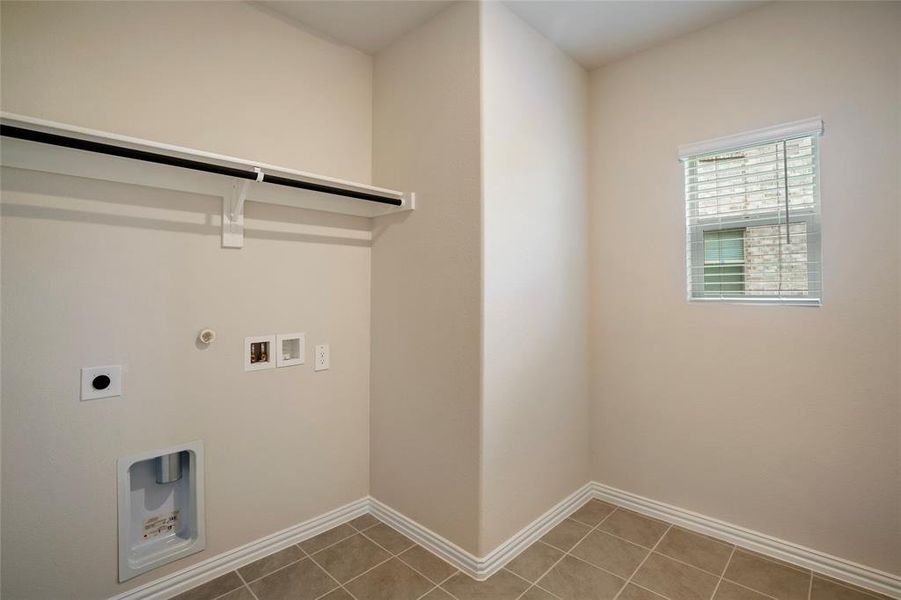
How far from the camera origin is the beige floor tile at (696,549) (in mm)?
1891

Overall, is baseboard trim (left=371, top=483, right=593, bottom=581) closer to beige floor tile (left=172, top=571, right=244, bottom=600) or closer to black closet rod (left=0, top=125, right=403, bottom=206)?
beige floor tile (left=172, top=571, right=244, bottom=600)

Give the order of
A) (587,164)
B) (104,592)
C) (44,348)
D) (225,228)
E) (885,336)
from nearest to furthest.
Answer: (44,348)
(104,592)
(885,336)
(225,228)
(587,164)

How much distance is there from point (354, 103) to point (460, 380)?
1.59 meters

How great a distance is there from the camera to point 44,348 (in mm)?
1453

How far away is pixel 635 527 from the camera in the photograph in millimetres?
2207

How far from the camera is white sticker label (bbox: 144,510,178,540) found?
67.3 inches

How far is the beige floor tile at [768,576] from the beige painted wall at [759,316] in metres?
0.14

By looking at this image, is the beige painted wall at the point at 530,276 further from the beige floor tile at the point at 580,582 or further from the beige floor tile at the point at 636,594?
the beige floor tile at the point at 636,594

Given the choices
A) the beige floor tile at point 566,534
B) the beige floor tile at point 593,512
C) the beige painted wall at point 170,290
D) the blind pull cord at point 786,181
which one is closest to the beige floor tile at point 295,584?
the beige painted wall at point 170,290

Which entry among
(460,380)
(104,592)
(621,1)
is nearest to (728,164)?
(621,1)

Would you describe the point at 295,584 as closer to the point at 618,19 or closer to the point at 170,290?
the point at 170,290

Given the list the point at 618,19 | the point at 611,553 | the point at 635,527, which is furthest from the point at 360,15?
the point at 635,527

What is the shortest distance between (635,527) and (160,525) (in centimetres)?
221

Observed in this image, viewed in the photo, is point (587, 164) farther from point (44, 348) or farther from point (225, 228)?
point (44, 348)
